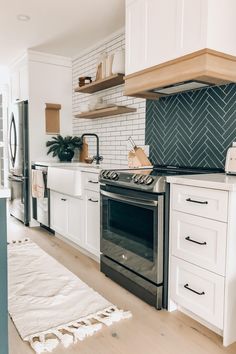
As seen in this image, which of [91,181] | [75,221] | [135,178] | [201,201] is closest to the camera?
[201,201]

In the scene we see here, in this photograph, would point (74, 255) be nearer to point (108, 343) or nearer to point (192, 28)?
point (108, 343)

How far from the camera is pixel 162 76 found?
2.33 meters

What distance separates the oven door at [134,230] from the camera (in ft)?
6.93

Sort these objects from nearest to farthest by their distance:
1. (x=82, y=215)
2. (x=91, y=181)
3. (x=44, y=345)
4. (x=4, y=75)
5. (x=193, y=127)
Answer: (x=44, y=345)
(x=193, y=127)
(x=91, y=181)
(x=82, y=215)
(x=4, y=75)

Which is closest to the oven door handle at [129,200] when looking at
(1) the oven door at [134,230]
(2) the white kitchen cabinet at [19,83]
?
(1) the oven door at [134,230]

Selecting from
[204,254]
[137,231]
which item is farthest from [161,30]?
[204,254]

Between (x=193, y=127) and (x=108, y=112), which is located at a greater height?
(x=108, y=112)

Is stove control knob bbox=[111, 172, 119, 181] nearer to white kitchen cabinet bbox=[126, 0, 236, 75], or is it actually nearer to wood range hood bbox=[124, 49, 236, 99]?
wood range hood bbox=[124, 49, 236, 99]

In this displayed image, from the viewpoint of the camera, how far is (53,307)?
84.4 inches

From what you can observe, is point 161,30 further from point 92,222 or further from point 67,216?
point 67,216

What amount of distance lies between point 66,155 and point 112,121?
1.01m

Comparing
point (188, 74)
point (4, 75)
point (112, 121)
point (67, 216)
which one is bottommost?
point (67, 216)

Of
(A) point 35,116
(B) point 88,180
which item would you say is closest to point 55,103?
(A) point 35,116

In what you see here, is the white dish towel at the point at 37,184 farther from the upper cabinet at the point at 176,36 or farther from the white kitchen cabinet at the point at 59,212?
the upper cabinet at the point at 176,36
